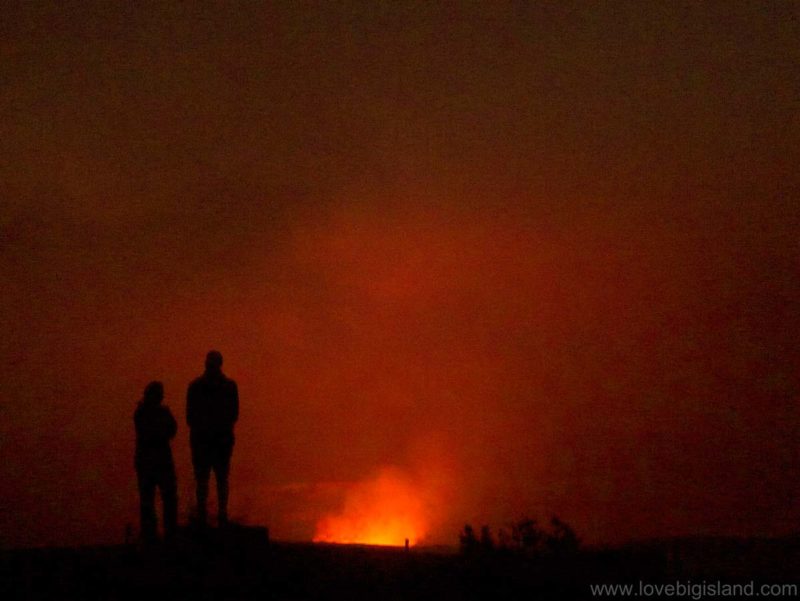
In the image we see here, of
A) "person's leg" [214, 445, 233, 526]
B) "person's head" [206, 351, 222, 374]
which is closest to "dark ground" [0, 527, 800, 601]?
"person's leg" [214, 445, 233, 526]

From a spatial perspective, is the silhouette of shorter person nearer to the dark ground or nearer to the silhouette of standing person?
the silhouette of standing person

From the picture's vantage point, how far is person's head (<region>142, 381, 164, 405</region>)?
16.6 m

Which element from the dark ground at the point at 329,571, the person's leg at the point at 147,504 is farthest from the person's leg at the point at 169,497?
the dark ground at the point at 329,571

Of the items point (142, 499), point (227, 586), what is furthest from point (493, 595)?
point (142, 499)

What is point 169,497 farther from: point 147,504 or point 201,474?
point 201,474

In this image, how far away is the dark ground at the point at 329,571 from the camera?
44.1ft

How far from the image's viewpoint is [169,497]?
1720 cm

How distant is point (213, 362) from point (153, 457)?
1916 millimetres

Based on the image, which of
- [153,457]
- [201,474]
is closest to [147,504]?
[153,457]

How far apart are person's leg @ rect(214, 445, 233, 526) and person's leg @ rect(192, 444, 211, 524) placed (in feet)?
0.44

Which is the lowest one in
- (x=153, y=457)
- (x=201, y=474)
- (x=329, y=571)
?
(x=329, y=571)

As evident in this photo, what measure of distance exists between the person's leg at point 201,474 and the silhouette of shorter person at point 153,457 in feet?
1.65

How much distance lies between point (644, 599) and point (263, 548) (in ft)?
16.5

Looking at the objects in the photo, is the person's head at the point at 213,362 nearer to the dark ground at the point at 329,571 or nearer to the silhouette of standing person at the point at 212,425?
the silhouette of standing person at the point at 212,425
